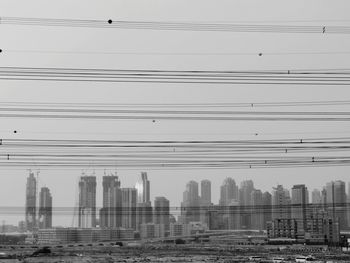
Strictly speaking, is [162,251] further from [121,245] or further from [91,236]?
[91,236]

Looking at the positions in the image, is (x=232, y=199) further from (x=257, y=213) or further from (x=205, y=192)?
(x=257, y=213)

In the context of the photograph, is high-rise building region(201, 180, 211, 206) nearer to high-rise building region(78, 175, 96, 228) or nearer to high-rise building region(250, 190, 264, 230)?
high-rise building region(250, 190, 264, 230)

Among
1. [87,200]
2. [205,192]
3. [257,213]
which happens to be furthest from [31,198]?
[257,213]

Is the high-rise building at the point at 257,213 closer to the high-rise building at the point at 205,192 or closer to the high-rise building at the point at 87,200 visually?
the high-rise building at the point at 205,192

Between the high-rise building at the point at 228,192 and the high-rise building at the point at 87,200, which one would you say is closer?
the high-rise building at the point at 228,192

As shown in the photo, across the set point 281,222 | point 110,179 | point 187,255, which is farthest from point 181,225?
point 187,255
